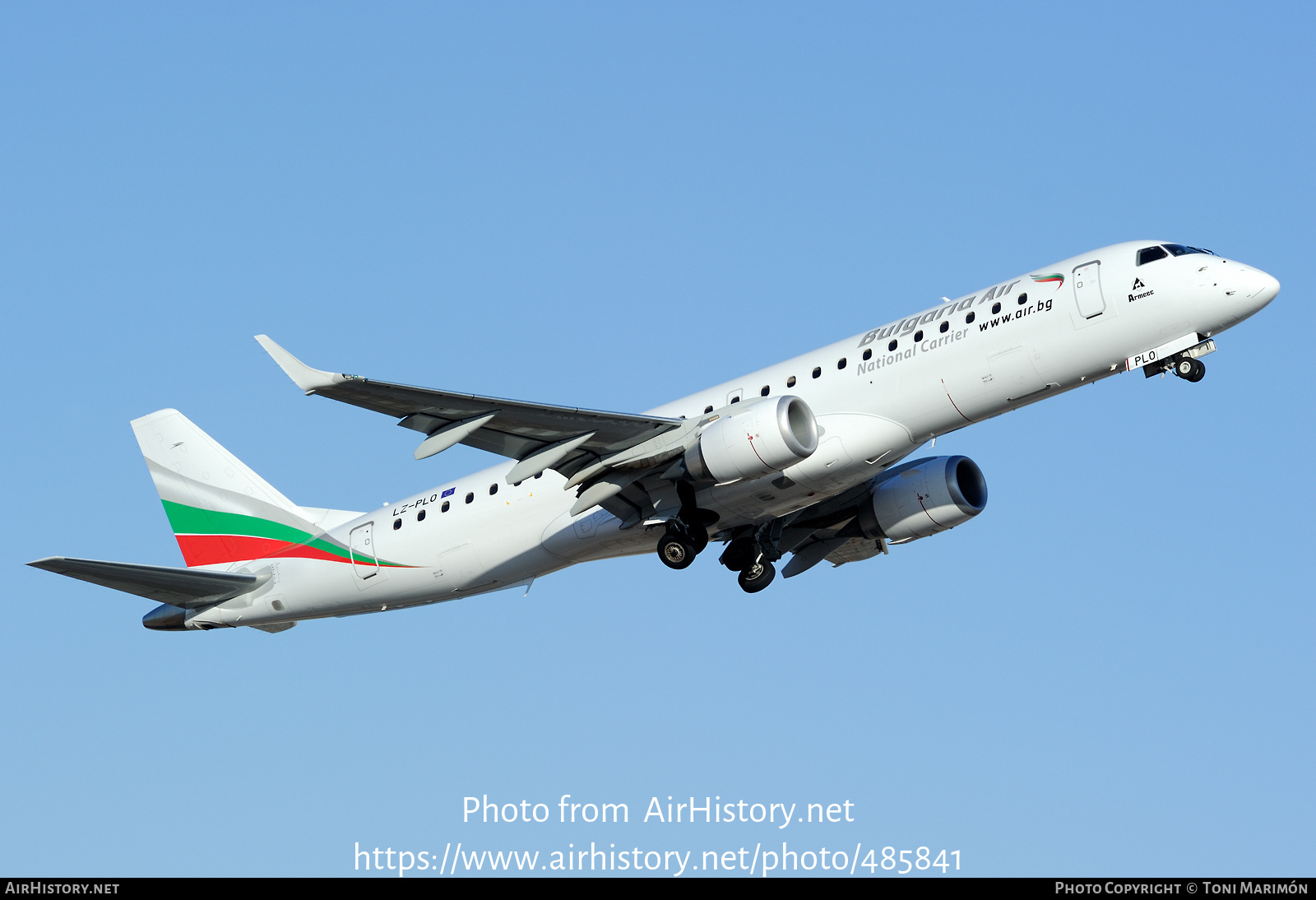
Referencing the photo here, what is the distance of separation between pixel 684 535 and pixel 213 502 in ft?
45.5

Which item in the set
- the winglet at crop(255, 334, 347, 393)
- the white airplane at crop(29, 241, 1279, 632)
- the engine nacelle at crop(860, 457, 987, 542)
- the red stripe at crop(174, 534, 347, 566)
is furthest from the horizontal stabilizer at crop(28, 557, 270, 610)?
the engine nacelle at crop(860, 457, 987, 542)

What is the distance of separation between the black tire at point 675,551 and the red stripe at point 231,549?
30.0 ft

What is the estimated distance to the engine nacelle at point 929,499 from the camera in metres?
32.4

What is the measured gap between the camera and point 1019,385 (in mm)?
27672

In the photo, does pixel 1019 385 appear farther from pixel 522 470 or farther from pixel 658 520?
pixel 522 470

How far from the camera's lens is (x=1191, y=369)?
27.0 metres

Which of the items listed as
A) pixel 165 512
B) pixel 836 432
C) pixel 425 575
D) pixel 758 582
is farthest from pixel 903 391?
pixel 165 512

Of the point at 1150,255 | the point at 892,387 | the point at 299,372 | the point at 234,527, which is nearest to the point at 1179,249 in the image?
the point at 1150,255

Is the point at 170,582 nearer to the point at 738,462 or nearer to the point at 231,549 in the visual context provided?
the point at 231,549

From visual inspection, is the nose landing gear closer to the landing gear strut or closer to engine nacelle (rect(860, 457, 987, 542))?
the landing gear strut

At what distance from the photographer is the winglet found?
2473cm

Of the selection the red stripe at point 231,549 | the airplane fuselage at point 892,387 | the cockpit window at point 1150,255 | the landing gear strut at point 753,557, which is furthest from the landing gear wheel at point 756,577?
the cockpit window at point 1150,255

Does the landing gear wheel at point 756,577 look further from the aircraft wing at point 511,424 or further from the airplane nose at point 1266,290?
the airplane nose at point 1266,290

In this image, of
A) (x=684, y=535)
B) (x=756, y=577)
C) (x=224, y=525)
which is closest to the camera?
(x=684, y=535)
